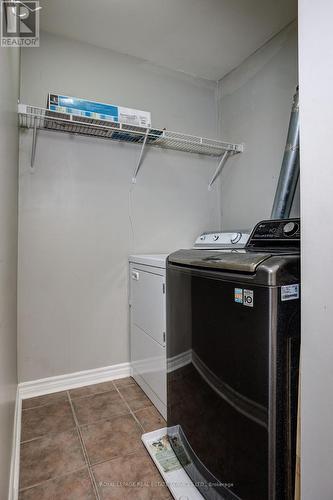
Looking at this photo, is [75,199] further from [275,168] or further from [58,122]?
[275,168]

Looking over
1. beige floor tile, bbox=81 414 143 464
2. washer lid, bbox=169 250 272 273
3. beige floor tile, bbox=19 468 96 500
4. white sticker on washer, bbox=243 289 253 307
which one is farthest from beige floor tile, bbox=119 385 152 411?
white sticker on washer, bbox=243 289 253 307

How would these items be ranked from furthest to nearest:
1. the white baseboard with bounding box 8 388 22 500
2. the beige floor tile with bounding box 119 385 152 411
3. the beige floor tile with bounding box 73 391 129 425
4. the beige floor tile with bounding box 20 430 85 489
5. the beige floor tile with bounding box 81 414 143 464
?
the beige floor tile with bounding box 119 385 152 411, the beige floor tile with bounding box 73 391 129 425, the beige floor tile with bounding box 81 414 143 464, the beige floor tile with bounding box 20 430 85 489, the white baseboard with bounding box 8 388 22 500

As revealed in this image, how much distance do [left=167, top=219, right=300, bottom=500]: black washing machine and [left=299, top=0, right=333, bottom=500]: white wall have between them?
0.07 metres

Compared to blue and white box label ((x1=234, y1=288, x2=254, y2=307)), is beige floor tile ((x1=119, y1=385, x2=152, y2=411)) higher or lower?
lower

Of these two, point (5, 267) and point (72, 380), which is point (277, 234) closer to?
point (5, 267)

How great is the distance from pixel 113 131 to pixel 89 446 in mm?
1910

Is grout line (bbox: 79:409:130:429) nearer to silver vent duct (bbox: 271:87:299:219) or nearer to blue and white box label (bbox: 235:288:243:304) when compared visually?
blue and white box label (bbox: 235:288:243:304)

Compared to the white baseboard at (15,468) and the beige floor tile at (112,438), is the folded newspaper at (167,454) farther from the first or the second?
the white baseboard at (15,468)

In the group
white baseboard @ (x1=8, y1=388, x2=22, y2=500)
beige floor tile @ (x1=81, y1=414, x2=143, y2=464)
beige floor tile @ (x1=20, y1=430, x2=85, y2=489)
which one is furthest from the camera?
beige floor tile @ (x1=81, y1=414, x2=143, y2=464)

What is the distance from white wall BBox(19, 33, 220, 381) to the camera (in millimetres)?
1894

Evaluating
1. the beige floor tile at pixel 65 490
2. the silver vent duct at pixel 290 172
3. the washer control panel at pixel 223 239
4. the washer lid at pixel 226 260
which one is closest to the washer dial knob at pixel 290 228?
the washer lid at pixel 226 260

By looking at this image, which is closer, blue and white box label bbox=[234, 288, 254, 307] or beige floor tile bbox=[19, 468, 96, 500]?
blue and white box label bbox=[234, 288, 254, 307]

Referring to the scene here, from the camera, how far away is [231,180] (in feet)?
8.04

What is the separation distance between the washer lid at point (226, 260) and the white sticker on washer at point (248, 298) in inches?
2.6
